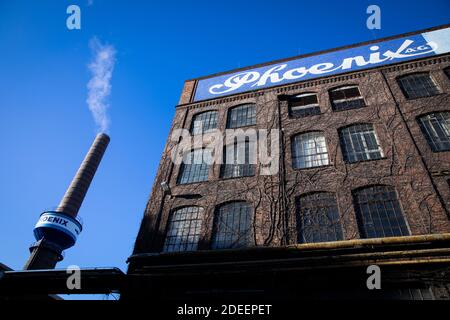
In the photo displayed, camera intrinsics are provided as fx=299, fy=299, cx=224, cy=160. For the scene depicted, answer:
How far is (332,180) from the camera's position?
38.0 ft

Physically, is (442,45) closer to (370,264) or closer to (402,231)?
(402,231)

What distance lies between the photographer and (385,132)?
12547mm

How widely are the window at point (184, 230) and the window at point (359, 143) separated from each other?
665 cm

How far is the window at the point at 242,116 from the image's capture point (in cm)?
1611

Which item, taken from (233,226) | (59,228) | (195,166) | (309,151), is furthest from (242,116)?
(59,228)

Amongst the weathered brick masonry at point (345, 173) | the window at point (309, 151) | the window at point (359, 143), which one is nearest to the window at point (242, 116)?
the weathered brick masonry at point (345, 173)

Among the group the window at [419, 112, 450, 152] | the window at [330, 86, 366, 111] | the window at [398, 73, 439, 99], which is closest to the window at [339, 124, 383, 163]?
the window at [330, 86, 366, 111]

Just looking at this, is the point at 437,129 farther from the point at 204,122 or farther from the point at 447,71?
the point at 204,122

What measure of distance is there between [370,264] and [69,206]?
26568 millimetres

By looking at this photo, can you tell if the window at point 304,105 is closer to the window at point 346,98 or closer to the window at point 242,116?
the window at point 346,98

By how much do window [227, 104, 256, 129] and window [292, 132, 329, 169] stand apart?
304cm

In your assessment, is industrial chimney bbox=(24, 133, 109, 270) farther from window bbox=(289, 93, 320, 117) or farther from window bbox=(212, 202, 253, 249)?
window bbox=(289, 93, 320, 117)

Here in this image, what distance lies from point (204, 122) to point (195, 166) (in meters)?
3.55

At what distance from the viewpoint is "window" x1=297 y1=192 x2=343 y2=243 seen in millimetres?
10234
